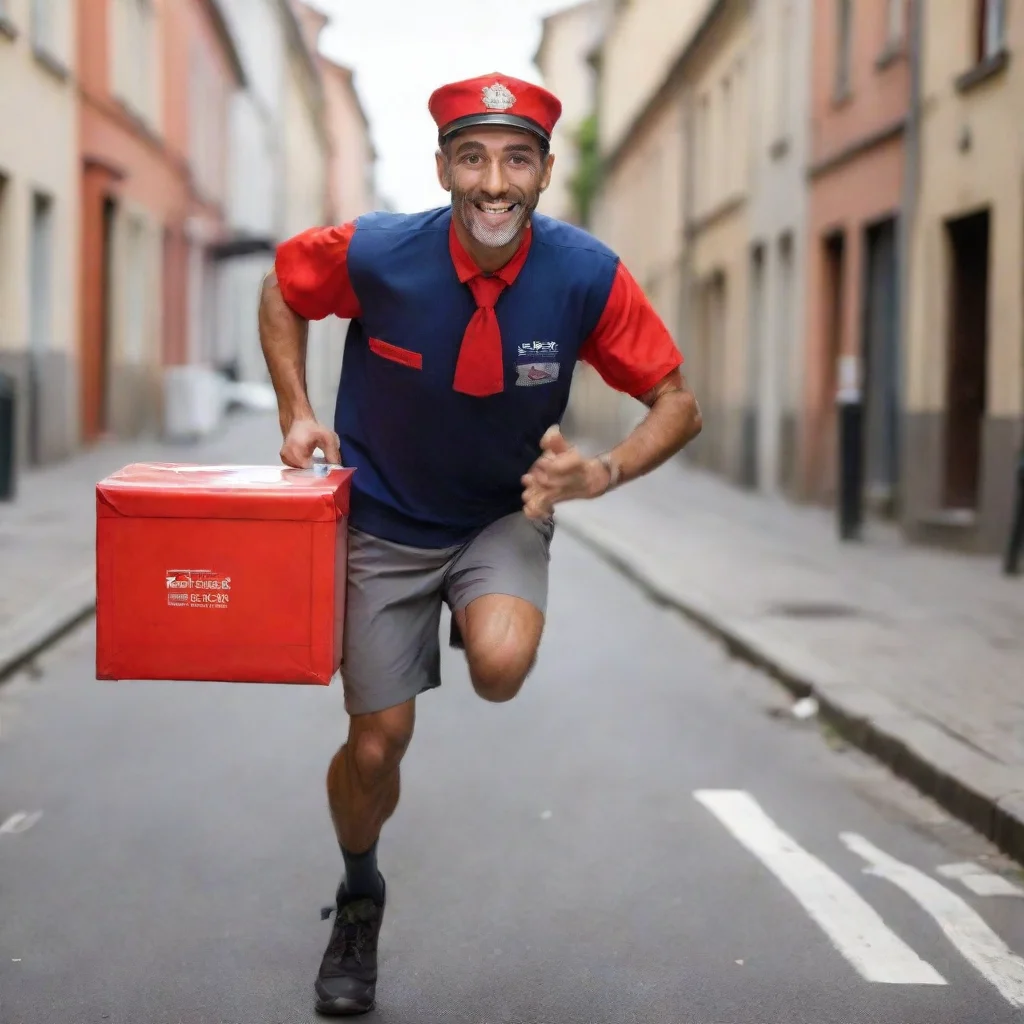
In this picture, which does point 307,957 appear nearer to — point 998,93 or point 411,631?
point 411,631

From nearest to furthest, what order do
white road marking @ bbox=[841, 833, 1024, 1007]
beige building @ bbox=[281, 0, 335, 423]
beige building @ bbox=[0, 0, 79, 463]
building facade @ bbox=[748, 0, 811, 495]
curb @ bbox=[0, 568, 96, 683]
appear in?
white road marking @ bbox=[841, 833, 1024, 1007] < curb @ bbox=[0, 568, 96, 683] < beige building @ bbox=[0, 0, 79, 463] < building facade @ bbox=[748, 0, 811, 495] < beige building @ bbox=[281, 0, 335, 423]

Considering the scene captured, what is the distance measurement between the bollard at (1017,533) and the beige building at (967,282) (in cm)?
124

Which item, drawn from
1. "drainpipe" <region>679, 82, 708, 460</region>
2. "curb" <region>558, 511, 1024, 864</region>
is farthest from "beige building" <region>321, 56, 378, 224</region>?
"curb" <region>558, 511, 1024, 864</region>

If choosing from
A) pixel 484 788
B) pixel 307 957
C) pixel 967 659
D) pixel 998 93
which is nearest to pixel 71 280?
pixel 998 93

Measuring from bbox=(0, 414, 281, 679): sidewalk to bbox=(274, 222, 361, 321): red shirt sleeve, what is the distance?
185 inches

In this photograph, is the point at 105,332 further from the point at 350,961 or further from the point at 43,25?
the point at 350,961

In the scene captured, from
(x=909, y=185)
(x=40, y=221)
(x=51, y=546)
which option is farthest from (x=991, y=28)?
(x=40, y=221)

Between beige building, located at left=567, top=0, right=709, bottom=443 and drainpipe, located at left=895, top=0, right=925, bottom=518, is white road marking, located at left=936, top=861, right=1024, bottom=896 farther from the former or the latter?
beige building, located at left=567, top=0, right=709, bottom=443

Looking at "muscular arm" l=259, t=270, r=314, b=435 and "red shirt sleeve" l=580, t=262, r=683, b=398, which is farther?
"muscular arm" l=259, t=270, r=314, b=435

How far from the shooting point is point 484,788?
635cm

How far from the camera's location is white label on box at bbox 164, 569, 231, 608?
12.2 feet

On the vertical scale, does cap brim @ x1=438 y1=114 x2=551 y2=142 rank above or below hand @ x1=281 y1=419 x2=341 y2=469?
above

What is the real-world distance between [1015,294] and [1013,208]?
26.8 inches

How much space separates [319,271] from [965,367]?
13.3 meters
